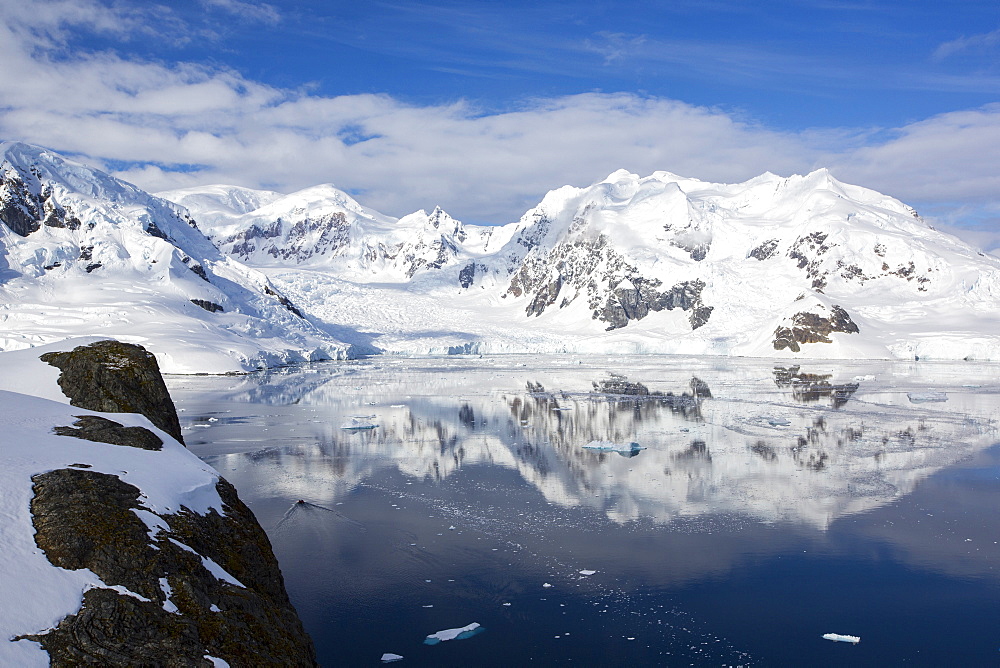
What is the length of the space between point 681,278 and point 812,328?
31.1 metres

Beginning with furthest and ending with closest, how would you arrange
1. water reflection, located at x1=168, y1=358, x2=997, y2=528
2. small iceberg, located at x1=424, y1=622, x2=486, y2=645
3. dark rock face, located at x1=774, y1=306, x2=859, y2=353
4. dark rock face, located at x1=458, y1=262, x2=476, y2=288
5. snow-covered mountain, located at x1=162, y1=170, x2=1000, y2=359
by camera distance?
dark rock face, located at x1=458, y1=262, x2=476, y2=288
snow-covered mountain, located at x1=162, y1=170, x2=1000, y2=359
dark rock face, located at x1=774, y1=306, x2=859, y2=353
water reflection, located at x1=168, y1=358, x2=997, y2=528
small iceberg, located at x1=424, y1=622, x2=486, y2=645

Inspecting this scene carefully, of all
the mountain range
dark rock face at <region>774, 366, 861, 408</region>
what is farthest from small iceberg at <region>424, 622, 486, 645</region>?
the mountain range

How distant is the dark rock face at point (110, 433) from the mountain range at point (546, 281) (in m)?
39.6

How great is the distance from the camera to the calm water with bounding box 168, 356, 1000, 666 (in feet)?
27.6

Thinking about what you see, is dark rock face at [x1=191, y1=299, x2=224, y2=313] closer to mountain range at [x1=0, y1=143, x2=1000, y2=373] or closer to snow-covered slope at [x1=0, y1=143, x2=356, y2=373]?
snow-covered slope at [x1=0, y1=143, x2=356, y2=373]

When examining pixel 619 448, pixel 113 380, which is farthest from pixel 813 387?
pixel 113 380

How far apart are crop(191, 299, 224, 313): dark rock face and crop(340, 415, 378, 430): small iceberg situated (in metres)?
35.5

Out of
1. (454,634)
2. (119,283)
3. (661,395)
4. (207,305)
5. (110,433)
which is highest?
(119,283)

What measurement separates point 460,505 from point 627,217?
365ft

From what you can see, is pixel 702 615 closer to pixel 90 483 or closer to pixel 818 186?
pixel 90 483

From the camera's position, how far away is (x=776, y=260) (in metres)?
93.4

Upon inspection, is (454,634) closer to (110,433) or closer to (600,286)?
(110,433)

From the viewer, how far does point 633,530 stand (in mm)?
12117

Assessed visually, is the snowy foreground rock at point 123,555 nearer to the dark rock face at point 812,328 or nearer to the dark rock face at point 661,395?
the dark rock face at point 661,395
